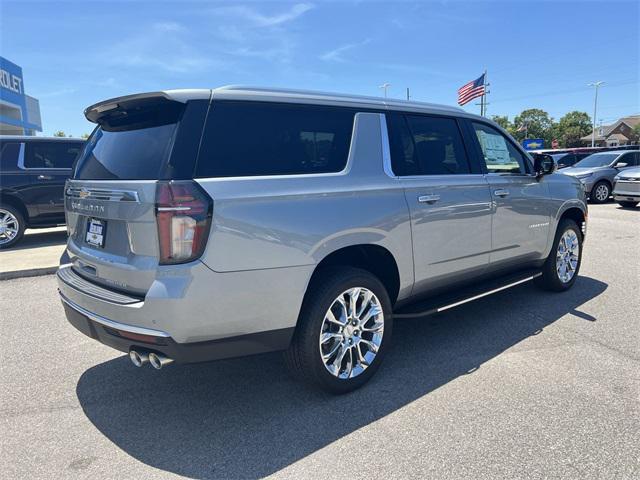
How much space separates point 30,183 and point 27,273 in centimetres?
272

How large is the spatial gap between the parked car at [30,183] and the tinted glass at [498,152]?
780 cm

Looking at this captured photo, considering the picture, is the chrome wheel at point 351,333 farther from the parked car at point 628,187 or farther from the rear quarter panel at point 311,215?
the parked car at point 628,187

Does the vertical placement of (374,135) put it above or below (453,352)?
above

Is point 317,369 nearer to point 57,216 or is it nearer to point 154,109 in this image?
point 154,109

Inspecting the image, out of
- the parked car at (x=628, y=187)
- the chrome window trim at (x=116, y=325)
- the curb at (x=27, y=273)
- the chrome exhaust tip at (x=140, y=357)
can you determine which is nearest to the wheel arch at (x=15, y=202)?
the curb at (x=27, y=273)

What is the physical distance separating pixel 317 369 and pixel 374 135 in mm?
1706

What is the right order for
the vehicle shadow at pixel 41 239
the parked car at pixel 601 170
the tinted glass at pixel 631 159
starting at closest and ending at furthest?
1. the vehicle shadow at pixel 41 239
2. the parked car at pixel 601 170
3. the tinted glass at pixel 631 159

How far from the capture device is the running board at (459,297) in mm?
3615

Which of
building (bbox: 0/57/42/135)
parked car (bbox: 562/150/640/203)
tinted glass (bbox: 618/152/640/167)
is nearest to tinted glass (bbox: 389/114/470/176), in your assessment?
parked car (bbox: 562/150/640/203)

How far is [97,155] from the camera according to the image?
3.11m

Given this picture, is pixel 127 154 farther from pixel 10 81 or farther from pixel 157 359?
pixel 10 81

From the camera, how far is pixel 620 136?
87562 mm

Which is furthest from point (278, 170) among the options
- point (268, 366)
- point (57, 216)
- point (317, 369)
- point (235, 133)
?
point (57, 216)

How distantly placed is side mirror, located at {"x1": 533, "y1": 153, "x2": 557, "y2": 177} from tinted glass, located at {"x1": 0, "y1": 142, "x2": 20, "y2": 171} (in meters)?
8.70
